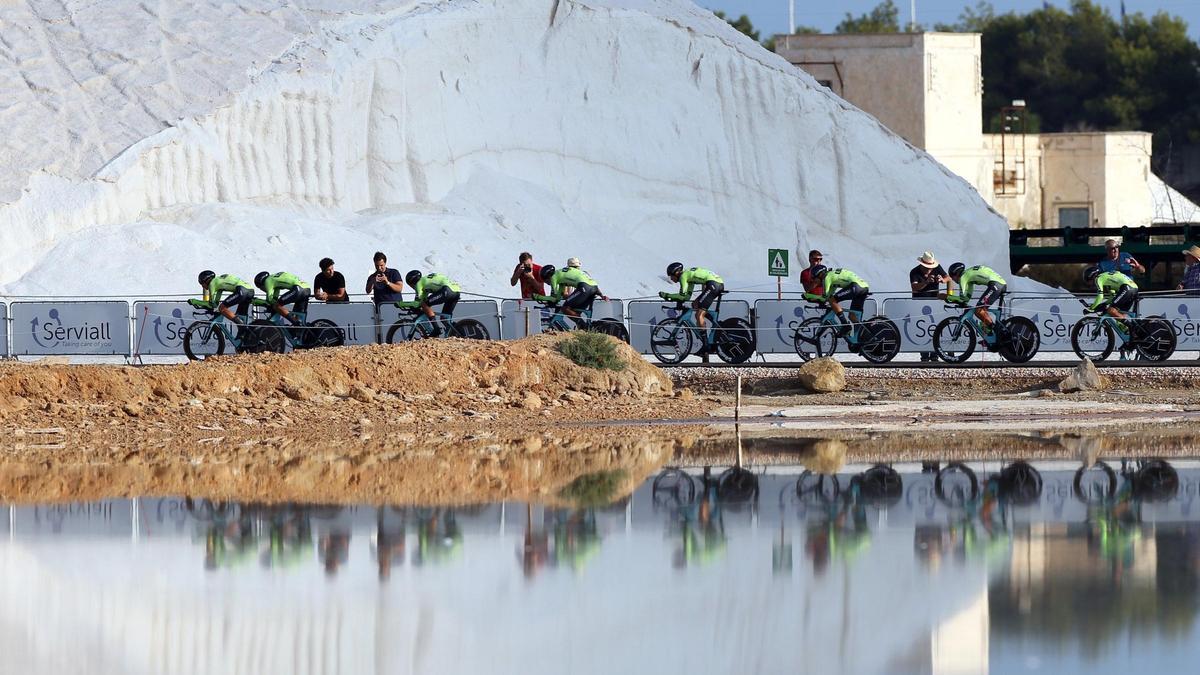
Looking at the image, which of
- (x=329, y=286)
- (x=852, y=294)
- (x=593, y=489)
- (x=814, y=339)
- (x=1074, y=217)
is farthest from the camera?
(x=1074, y=217)

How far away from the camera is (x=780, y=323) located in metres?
29.0

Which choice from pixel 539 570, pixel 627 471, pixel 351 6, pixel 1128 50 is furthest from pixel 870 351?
pixel 1128 50

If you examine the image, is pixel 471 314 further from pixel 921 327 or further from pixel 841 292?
pixel 921 327

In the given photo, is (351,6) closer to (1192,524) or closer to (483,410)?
(483,410)

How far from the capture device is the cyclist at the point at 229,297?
28375mm

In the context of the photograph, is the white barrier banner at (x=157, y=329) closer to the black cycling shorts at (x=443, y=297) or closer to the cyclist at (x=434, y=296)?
the cyclist at (x=434, y=296)

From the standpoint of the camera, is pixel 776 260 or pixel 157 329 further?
pixel 776 260

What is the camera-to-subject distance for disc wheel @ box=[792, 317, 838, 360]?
92.2 ft

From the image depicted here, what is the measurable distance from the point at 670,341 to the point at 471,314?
10.4 ft

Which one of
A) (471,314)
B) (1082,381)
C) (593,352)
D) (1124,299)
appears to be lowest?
(1082,381)

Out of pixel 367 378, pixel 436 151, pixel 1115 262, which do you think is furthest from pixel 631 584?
pixel 436 151

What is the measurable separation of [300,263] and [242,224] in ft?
7.17

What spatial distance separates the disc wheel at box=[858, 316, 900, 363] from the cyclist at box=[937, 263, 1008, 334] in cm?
88

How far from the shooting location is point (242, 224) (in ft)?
136
